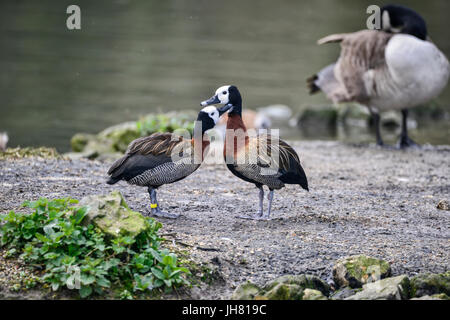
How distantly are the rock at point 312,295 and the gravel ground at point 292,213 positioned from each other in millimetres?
450

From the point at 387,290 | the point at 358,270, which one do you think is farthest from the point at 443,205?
the point at 387,290

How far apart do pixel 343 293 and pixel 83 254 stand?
1850 mm

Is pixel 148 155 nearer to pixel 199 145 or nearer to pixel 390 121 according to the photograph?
pixel 199 145

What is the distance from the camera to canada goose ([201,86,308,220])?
19.1ft

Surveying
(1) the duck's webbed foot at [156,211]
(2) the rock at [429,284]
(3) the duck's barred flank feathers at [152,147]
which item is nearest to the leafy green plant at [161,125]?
(3) the duck's barred flank feathers at [152,147]

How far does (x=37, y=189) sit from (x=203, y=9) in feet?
74.2

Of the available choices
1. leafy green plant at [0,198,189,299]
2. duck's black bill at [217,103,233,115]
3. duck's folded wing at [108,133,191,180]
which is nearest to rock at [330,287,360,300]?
leafy green plant at [0,198,189,299]

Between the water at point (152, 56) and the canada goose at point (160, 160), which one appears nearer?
the canada goose at point (160, 160)

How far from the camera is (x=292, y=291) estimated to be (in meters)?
4.51

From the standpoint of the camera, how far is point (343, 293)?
15.8 feet

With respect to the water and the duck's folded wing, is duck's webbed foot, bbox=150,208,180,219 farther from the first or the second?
the water

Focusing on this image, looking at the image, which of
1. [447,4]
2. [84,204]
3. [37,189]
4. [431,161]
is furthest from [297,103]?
[447,4]

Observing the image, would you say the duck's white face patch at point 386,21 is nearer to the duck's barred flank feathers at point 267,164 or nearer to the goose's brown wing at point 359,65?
the goose's brown wing at point 359,65

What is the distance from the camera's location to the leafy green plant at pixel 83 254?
4.35 metres
